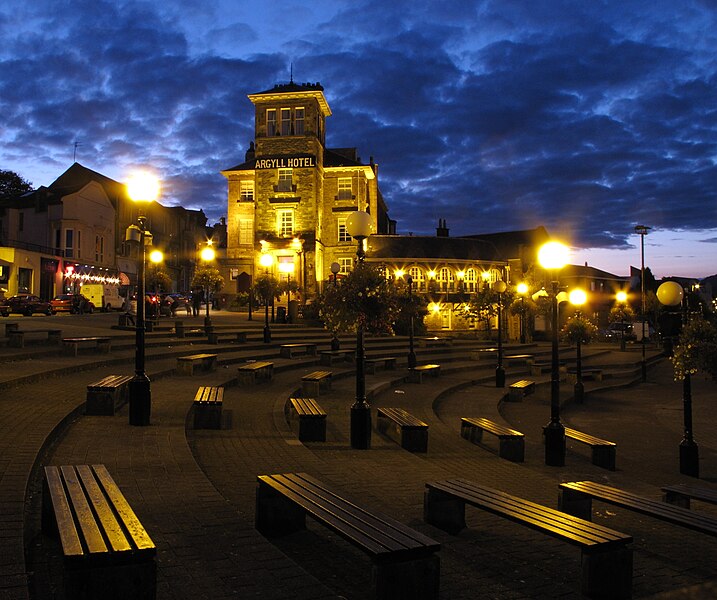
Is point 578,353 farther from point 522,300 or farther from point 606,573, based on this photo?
point 606,573

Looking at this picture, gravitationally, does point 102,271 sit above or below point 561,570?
above

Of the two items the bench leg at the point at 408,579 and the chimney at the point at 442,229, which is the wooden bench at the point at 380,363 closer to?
the bench leg at the point at 408,579

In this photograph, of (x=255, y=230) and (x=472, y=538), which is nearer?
(x=472, y=538)

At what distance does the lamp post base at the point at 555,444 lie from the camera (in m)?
10.5

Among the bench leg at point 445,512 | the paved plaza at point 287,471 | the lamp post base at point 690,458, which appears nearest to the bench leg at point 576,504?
the paved plaza at point 287,471

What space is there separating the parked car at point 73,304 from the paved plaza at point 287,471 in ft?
77.9

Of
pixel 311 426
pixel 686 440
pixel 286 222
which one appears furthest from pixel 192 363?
pixel 286 222

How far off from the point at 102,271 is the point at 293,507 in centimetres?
5731

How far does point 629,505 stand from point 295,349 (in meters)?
17.3

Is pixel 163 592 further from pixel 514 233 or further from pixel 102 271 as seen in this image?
pixel 514 233

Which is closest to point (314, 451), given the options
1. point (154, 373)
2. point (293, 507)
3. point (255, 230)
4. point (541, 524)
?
point (293, 507)

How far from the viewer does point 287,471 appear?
24.0 feet

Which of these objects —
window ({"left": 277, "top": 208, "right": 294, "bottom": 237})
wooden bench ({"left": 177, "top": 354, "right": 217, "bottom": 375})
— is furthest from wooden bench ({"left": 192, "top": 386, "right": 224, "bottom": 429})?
window ({"left": 277, "top": 208, "right": 294, "bottom": 237})

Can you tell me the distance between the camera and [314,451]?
9109 mm
